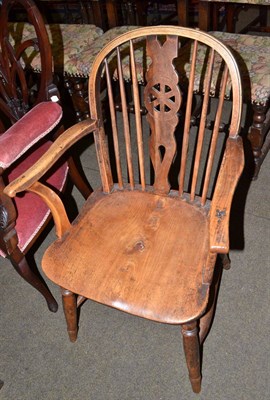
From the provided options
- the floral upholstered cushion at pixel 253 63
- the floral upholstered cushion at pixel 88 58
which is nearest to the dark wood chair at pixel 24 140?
the floral upholstered cushion at pixel 88 58

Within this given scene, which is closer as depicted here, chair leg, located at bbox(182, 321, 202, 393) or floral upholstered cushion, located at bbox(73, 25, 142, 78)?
chair leg, located at bbox(182, 321, 202, 393)

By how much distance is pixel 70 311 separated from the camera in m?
1.27

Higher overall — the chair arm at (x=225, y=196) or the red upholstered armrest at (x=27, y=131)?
the red upholstered armrest at (x=27, y=131)

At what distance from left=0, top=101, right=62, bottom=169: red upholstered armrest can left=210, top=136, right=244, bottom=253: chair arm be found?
1.95 feet

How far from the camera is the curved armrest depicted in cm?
102

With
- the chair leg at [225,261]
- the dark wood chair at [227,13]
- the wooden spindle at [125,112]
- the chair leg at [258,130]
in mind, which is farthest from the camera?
the dark wood chair at [227,13]

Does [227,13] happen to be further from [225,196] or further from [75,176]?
[225,196]

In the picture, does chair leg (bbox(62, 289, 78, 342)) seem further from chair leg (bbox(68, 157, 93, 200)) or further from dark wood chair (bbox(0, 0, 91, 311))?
chair leg (bbox(68, 157, 93, 200))

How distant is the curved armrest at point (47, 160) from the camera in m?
1.02

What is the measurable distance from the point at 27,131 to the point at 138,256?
1.70 feet

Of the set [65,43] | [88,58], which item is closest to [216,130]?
[88,58]

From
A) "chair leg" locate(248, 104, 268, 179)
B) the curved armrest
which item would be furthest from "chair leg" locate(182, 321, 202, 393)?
"chair leg" locate(248, 104, 268, 179)

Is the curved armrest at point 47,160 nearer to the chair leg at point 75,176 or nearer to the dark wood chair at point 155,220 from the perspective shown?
the dark wood chair at point 155,220

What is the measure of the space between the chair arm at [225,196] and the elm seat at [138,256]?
8.3 inches
